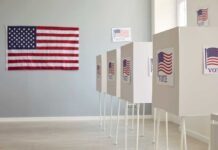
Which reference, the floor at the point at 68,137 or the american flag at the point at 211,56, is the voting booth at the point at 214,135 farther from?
the floor at the point at 68,137

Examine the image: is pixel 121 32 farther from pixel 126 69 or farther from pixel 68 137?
pixel 126 69

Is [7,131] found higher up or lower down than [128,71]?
lower down

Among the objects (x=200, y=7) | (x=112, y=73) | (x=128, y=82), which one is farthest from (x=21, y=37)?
(x=128, y=82)

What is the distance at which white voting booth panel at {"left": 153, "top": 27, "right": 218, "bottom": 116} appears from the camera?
2.37 meters

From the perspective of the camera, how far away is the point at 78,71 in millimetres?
6953

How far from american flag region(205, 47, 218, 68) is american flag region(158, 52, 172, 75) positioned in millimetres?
258

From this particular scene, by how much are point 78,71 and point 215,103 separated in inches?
186

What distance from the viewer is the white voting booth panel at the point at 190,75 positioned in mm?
2371

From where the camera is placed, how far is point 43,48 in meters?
6.84

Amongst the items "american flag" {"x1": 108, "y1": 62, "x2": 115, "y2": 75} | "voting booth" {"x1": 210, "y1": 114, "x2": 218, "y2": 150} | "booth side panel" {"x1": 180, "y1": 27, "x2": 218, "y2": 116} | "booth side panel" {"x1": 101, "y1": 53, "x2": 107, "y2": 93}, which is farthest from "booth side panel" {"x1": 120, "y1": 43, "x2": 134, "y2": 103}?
"voting booth" {"x1": 210, "y1": 114, "x2": 218, "y2": 150}

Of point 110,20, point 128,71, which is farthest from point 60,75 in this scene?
point 128,71

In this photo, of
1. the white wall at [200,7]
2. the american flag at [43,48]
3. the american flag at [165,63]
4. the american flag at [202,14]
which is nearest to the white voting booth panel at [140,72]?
the american flag at [165,63]

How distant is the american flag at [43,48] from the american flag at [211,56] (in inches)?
185

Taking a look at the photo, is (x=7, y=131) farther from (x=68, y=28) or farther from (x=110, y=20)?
(x=110, y=20)
